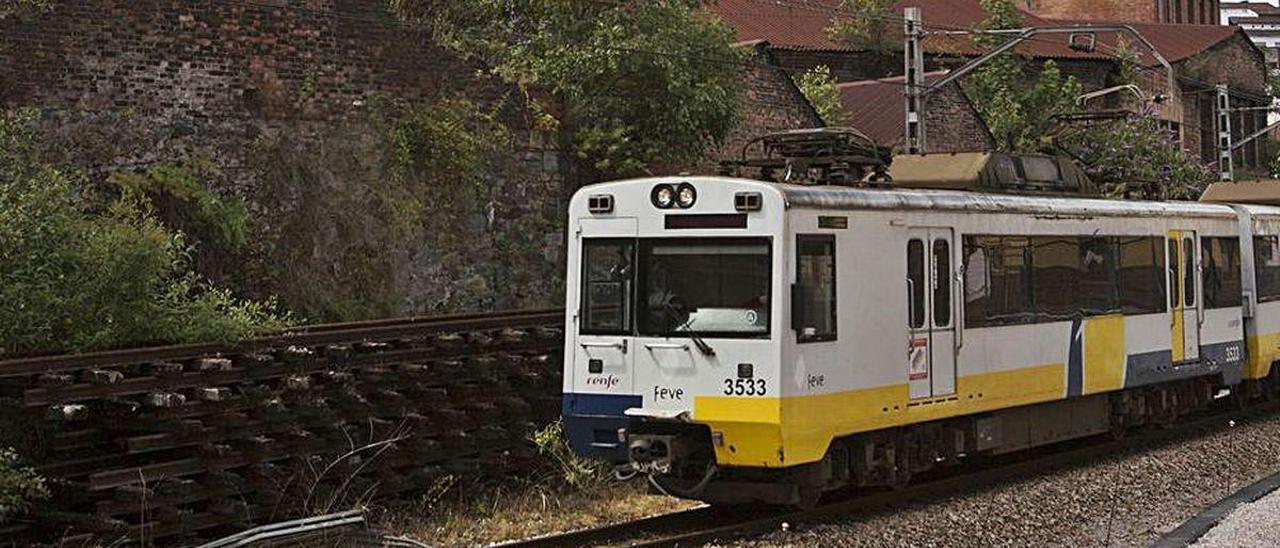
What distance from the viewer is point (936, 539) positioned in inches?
458

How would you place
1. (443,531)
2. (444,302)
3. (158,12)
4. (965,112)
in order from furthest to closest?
(965,112), (444,302), (158,12), (443,531)

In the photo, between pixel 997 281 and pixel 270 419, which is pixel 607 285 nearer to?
pixel 270 419

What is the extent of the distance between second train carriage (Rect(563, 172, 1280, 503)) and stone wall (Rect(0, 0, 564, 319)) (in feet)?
24.1

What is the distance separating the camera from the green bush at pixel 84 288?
11.9 meters

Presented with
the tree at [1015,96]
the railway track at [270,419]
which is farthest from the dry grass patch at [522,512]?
the tree at [1015,96]

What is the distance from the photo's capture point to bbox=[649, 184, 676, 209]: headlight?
1205cm

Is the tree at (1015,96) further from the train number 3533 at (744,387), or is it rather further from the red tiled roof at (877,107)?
the train number 3533 at (744,387)

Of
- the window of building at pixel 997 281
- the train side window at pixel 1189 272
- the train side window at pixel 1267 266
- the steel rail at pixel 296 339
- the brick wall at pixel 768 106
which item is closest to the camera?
the steel rail at pixel 296 339

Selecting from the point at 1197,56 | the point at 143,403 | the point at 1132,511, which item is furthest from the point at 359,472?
the point at 1197,56

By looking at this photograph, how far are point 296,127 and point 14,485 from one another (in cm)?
946

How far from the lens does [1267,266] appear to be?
66.3 ft

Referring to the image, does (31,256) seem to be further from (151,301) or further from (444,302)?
(444,302)

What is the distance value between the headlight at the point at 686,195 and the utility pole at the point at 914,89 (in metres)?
11.6

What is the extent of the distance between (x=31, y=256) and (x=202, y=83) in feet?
21.1
